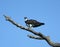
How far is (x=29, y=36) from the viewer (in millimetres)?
5555

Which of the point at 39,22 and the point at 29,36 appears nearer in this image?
the point at 29,36

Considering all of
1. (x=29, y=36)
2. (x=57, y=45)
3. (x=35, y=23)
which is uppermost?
(x=35, y=23)

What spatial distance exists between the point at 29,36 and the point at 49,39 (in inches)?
27.5

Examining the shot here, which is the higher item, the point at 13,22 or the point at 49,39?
the point at 13,22

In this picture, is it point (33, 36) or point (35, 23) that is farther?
point (35, 23)

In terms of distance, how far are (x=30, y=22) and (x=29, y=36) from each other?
93.3 inches

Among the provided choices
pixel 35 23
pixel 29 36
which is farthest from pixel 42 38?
pixel 35 23

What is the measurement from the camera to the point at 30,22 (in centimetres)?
789

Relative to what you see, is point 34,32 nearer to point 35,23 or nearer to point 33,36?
point 33,36

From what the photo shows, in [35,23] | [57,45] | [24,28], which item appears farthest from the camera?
[35,23]

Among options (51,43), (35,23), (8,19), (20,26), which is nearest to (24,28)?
(20,26)

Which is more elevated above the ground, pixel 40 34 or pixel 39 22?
pixel 39 22

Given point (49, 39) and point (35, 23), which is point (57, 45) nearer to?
point (49, 39)

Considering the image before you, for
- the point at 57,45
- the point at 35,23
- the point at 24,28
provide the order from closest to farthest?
the point at 57,45 → the point at 24,28 → the point at 35,23
